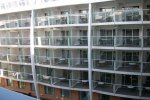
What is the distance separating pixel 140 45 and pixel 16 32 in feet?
49.9

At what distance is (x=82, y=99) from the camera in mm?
19984

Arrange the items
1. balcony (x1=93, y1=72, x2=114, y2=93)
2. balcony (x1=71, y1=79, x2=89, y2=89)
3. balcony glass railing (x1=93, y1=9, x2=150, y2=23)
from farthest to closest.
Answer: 1. balcony (x1=71, y1=79, x2=89, y2=89)
2. balcony (x1=93, y1=72, x2=114, y2=93)
3. balcony glass railing (x1=93, y1=9, x2=150, y2=23)

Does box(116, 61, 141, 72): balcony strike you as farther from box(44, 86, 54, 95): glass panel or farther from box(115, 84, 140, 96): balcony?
box(44, 86, 54, 95): glass panel

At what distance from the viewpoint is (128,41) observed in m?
17.6

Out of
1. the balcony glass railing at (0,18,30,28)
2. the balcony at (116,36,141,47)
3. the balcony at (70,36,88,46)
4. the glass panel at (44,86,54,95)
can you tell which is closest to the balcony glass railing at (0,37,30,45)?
the balcony glass railing at (0,18,30,28)

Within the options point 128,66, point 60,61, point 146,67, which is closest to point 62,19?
point 60,61

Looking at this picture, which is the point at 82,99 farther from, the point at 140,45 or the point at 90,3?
the point at 90,3

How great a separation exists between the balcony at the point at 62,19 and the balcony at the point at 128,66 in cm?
481

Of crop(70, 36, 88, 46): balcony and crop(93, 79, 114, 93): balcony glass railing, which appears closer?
crop(93, 79, 114, 93): balcony glass railing

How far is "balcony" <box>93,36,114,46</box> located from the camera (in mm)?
18125

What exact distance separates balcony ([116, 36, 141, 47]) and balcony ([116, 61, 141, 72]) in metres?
1.46

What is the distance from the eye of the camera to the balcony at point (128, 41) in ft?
55.6

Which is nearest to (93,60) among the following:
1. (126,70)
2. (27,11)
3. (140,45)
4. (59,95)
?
(126,70)

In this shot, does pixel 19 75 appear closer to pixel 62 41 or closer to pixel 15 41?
pixel 15 41
